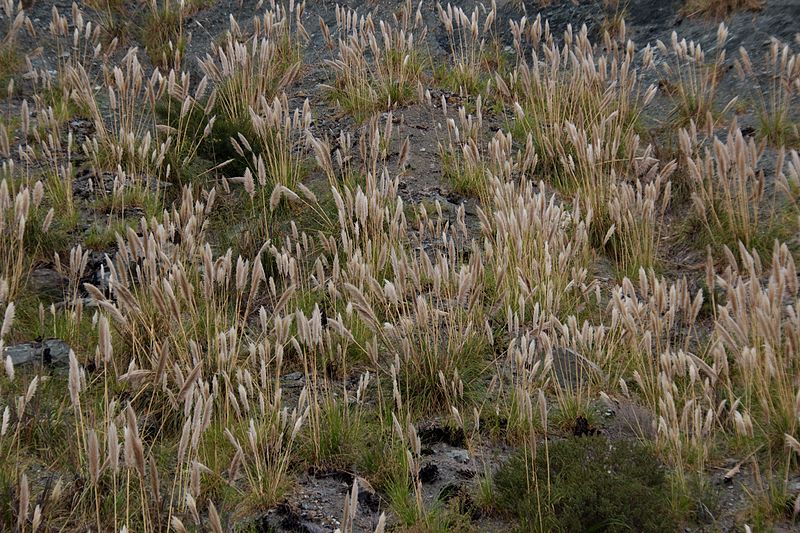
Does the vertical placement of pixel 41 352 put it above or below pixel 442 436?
above

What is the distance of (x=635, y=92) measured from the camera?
292 inches

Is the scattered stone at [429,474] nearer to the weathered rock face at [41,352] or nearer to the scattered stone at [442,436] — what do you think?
the scattered stone at [442,436]

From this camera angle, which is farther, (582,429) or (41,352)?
(41,352)

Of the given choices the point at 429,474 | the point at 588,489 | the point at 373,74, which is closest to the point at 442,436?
the point at 429,474

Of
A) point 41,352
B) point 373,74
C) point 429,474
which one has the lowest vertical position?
point 429,474

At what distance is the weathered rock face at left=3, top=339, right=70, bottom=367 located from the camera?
4.04m

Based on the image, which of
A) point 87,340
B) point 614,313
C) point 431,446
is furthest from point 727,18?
point 87,340

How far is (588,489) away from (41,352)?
2.76m

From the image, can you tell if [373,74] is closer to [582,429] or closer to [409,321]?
[409,321]

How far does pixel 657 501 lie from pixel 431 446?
111 cm

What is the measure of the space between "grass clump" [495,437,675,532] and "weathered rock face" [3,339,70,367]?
7.76ft

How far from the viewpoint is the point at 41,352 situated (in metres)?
3.98

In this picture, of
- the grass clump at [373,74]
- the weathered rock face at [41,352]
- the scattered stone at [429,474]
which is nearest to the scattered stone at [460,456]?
the scattered stone at [429,474]

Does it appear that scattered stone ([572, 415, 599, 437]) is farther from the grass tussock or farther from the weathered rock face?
the weathered rock face
